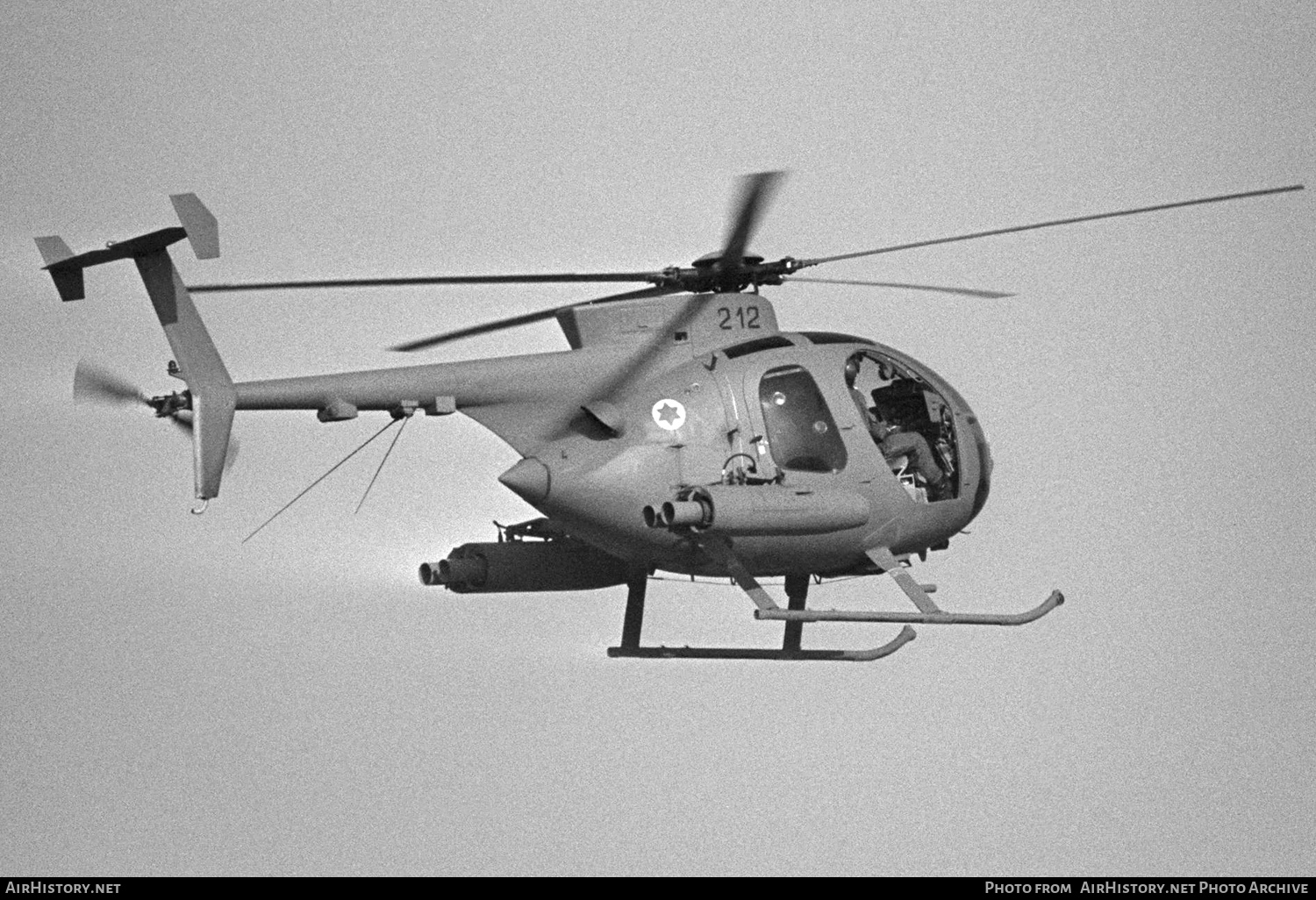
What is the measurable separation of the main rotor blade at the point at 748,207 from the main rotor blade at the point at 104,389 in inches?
157

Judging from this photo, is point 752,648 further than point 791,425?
Yes

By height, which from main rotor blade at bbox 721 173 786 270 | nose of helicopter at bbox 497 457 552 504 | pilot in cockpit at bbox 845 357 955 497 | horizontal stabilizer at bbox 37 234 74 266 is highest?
main rotor blade at bbox 721 173 786 270

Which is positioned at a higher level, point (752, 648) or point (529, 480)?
point (529, 480)

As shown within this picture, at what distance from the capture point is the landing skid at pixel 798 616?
1598cm

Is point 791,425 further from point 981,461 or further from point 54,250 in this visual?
point 54,250

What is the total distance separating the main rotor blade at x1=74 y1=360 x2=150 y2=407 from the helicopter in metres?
0.02

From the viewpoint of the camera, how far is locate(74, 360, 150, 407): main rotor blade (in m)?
15.7

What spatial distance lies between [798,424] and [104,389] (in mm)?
4640

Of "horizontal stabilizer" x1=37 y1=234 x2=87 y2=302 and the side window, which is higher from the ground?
"horizontal stabilizer" x1=37 y1=234 x2=87 y2=302

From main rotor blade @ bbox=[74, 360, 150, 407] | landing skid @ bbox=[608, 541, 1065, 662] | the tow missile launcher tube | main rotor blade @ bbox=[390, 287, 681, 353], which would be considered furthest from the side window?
main rotor blade @ bbox=[74, 360, 150, 407]

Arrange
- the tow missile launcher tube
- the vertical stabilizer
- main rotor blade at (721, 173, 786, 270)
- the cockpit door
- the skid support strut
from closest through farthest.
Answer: main rotor blade at (721, 173, 786, 270) → the vertical stabilizer → the skid support strut → the cockpit door → the tow missile launcher tube

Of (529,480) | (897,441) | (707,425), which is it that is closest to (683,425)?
(707,425)

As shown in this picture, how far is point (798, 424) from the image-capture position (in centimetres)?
1653

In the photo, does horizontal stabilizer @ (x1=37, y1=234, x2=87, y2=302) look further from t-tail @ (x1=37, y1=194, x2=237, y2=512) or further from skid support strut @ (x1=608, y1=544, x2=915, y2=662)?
skid support strut @ (x1=608, y1=544, x2=915, y2=662)
